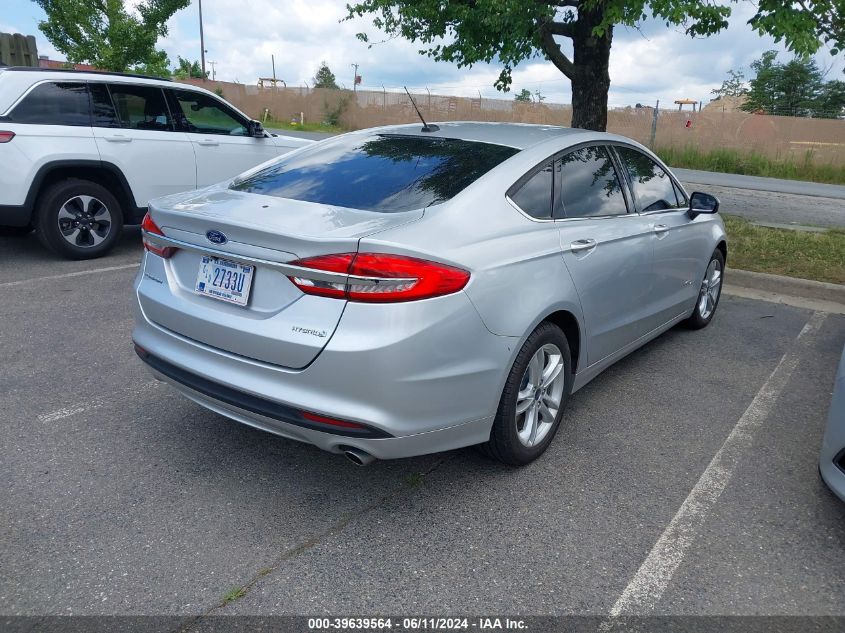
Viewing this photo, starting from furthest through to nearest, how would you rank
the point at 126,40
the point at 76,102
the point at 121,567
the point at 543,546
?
the point at 126,40 < the point at 76,102 < the point at 543,546 < the point at 121,567

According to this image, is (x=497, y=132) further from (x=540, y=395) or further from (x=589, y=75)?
(x=589, y=75)

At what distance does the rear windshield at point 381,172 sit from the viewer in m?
3.27

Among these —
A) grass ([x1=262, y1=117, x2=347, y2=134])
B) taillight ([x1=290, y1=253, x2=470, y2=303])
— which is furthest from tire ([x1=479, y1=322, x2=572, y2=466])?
grass ([x1=262, y1=117, x2=347, y2=134])

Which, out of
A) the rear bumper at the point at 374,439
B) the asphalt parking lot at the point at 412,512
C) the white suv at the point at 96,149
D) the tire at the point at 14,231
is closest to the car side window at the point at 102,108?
the white suv at the point at 96,149

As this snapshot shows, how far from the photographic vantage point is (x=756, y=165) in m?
25.5

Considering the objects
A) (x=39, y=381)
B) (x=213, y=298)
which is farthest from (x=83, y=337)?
(x=213, y=298)

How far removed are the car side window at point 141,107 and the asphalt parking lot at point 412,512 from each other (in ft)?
12.1

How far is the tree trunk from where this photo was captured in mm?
9352

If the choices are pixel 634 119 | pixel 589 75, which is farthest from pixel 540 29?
pixel 634 119

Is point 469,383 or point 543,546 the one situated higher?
point 469,383

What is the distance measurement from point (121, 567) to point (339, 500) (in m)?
0.93

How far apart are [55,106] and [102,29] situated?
14429 mm

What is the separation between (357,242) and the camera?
2725 mm

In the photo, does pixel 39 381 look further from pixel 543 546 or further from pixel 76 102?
pixel 76 102
